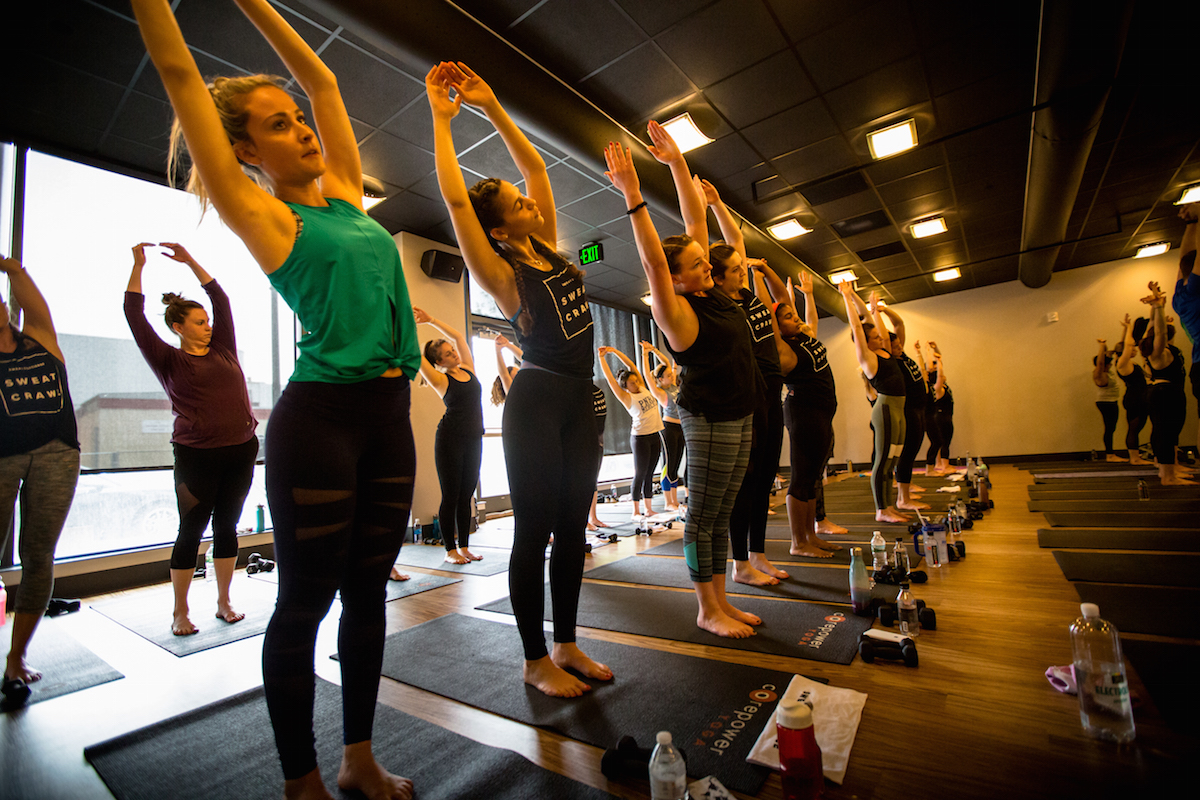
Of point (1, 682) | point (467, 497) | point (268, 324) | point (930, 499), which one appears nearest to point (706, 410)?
point (467, 497)

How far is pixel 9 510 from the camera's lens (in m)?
1.87

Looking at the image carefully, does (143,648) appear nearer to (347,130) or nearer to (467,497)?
(467,497)

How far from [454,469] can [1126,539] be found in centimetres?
387

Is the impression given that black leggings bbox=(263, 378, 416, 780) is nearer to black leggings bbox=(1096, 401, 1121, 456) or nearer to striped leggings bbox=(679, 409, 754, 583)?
striped leggings bbox=(679, 409, 754, 583)

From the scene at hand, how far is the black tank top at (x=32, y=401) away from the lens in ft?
6.02

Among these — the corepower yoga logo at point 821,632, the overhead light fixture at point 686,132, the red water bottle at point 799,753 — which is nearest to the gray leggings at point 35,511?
the red water bottle at point 799,753

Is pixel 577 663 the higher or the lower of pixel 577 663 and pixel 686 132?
the lower

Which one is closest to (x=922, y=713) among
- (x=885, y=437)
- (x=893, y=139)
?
(x=885, y=437)

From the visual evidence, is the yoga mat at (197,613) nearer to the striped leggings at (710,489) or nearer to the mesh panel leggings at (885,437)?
the striped leggings at (710,489)

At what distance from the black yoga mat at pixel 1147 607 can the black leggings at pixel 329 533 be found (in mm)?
2232

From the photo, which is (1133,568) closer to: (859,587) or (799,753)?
(859,587)

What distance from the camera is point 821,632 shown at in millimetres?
1822

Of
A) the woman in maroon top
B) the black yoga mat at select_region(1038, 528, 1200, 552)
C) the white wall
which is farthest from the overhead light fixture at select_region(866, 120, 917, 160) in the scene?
the white wall

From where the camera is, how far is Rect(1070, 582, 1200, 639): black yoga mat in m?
1.70
